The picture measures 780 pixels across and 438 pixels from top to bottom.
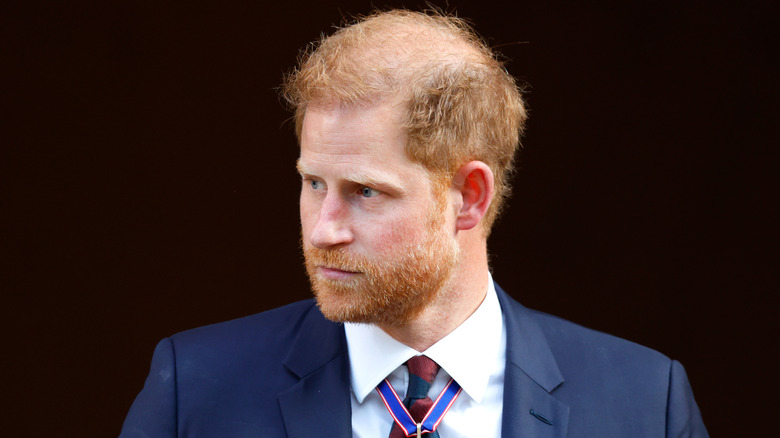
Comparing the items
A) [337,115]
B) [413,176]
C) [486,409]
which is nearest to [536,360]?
[486,409]

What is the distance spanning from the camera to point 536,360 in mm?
3139

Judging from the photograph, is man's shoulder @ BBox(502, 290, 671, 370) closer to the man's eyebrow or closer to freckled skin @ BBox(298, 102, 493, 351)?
freckled skin @ BBox(298, 102, 493, 351)

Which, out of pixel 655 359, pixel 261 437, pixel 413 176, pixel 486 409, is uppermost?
pixel 413 176

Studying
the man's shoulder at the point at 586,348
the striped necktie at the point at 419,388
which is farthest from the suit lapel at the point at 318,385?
the man's shoulder at the point at 586,348

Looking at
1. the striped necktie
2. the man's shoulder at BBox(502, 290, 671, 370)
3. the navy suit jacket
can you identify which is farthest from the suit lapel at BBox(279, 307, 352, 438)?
the man's shoulder at BBox(502, 290, 671, 370)

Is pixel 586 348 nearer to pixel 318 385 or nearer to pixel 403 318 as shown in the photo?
pixel 403 318

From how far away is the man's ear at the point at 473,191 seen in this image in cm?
295

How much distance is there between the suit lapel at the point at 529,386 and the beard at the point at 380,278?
36 cm

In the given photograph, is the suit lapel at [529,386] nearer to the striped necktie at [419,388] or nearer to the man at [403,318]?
the man at [403,318]

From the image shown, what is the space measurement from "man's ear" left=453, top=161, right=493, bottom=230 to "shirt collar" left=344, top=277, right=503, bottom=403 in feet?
0.92

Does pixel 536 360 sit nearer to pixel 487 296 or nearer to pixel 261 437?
pixel 487 296

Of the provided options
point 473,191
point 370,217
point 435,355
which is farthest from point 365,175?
point 435,355

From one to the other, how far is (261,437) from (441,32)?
3.75ft

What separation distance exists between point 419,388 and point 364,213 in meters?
0.51
